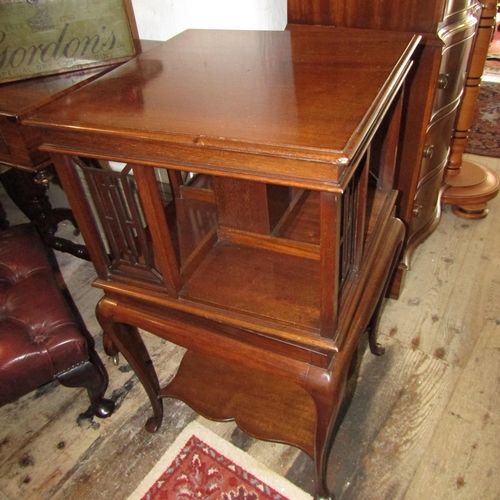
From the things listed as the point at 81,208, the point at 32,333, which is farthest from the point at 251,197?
the point at 32,333

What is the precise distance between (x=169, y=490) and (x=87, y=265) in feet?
3.69

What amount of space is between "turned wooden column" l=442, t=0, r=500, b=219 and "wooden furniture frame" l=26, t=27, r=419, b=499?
100 centimetres

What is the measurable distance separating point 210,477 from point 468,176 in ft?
5.79

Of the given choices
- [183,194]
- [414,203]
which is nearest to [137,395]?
[183,194]

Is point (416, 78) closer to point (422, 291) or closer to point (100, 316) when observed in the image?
point (422, 291)

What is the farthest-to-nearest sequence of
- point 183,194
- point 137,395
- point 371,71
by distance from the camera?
point 137,395 < point 183,194 < point 371,71

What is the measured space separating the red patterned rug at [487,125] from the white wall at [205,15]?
1.81 metres

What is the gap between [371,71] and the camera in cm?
77

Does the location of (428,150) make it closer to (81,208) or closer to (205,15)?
(205,15)

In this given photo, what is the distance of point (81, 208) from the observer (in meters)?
0.85

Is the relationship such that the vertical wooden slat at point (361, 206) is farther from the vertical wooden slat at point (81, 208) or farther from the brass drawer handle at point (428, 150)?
the brass drawer handle at point (428, 150)

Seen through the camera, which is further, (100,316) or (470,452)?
(470,452)

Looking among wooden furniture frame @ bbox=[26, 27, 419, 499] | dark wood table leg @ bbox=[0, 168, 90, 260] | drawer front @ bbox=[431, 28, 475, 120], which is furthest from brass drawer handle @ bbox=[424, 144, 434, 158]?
dark wood table leg @ bbox=[0, 168, 90, 260]

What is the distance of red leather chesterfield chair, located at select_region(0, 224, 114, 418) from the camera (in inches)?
44.6
